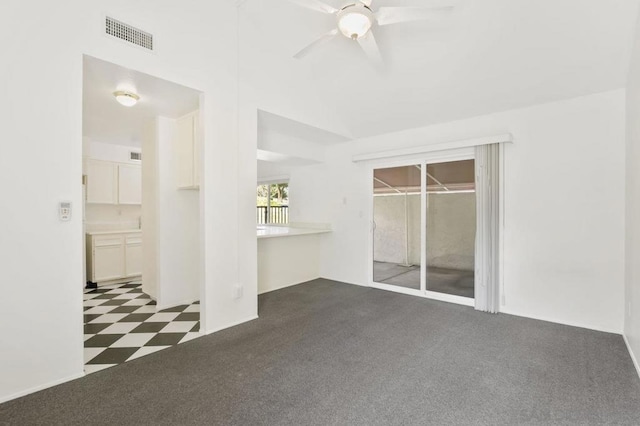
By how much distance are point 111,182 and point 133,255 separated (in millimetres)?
1360

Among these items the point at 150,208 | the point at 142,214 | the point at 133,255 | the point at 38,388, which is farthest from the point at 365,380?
the point at 133,255

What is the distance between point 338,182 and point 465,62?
8.86ft

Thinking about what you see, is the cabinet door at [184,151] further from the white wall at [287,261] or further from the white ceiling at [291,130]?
the white wall at [287,261]

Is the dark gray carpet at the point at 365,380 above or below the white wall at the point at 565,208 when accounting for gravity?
below

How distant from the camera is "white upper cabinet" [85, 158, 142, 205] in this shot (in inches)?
194

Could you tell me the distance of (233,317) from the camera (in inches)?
128

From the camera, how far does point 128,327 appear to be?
3.11 meters

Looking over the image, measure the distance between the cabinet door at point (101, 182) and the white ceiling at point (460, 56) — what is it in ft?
11.5

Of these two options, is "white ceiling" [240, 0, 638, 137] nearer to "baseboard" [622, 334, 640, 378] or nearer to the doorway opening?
the doorway opening

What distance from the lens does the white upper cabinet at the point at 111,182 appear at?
4.93 m

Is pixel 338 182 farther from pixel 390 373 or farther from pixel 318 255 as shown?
pixel 390 373

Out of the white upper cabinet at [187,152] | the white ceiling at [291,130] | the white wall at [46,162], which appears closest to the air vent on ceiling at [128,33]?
the white wall at [46,162]

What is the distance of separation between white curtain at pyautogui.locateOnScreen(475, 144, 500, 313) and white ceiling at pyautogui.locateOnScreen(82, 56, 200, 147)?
3.44 metres

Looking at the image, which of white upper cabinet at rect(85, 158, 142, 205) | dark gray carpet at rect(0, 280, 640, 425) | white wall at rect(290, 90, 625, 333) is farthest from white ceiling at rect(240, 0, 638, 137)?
white upper cabinet at rect(85, 158, 142, 205)
